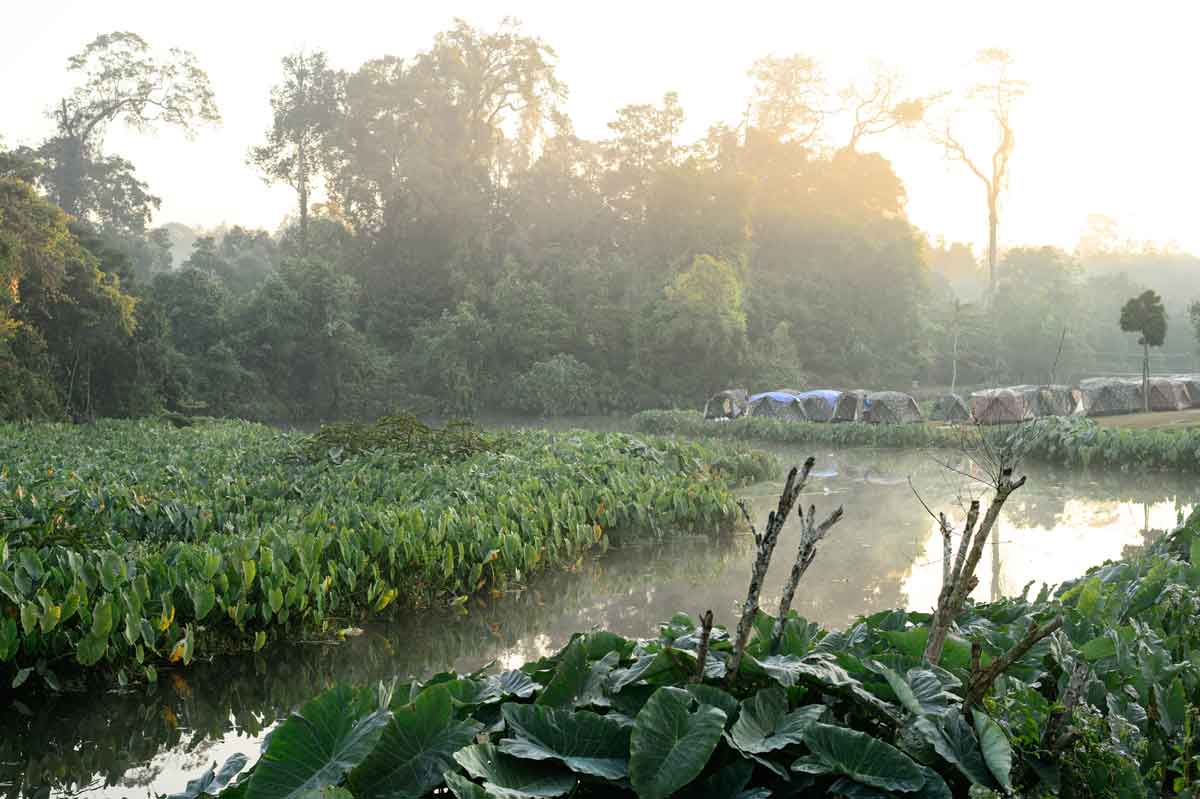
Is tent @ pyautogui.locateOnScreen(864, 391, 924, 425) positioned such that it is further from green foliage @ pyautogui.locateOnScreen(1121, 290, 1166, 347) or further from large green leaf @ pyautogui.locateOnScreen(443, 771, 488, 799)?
large green leaf @ pyautogui.locateOnScreen(443, 771, 488, 799)

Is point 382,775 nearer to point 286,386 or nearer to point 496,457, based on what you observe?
point 496,457

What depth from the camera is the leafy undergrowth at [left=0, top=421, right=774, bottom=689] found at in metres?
4.89

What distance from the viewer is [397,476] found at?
394 inches

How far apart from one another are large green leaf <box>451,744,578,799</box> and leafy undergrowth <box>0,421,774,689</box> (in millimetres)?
3521

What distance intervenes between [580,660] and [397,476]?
8.06 metres

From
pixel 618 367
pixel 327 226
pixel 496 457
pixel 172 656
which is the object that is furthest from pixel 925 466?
pixel 327 226

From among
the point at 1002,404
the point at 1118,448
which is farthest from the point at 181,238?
the point at 1118,448

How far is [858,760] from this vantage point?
188 centimetres

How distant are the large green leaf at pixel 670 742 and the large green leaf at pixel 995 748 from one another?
546 mm

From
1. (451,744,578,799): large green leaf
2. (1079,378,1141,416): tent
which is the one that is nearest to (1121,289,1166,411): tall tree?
(1079,378,1141,416): tent

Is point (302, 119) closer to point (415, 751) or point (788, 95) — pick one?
point (788, 95)

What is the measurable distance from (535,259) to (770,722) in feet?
124

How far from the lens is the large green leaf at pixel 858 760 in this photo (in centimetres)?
182

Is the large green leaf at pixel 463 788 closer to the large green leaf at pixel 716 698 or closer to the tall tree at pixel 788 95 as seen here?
the large green leaf at pixel 716 698
